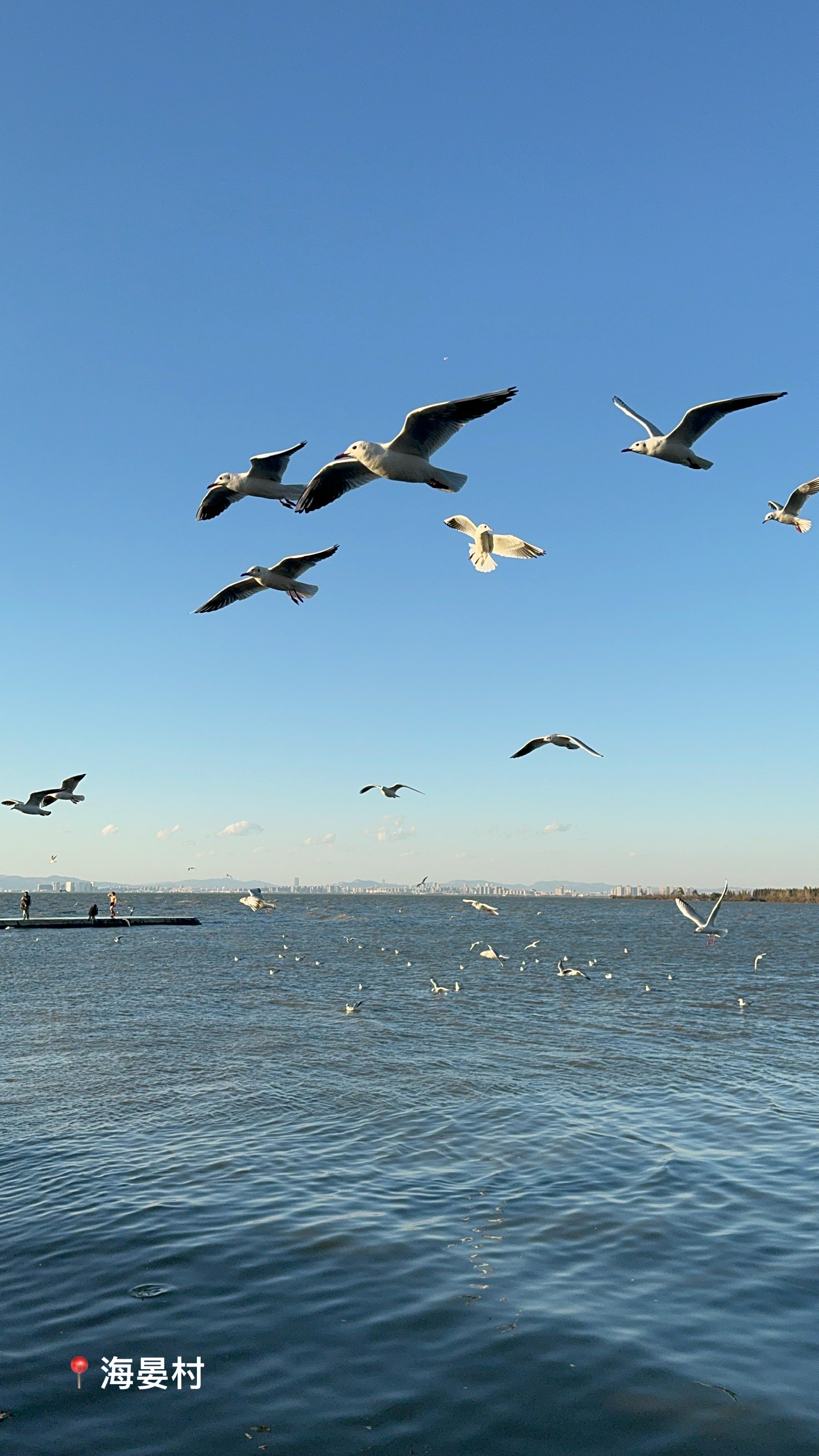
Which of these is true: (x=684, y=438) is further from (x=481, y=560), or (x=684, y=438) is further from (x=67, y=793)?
(x=67, y=793)

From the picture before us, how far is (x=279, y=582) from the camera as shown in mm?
13891

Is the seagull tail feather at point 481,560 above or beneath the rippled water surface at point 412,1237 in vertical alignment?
above

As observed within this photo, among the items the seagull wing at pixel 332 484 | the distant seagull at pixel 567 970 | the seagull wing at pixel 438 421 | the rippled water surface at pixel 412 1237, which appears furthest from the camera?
the distant seagull at pixel 567 970

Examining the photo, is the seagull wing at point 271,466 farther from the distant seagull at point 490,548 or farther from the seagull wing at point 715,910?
the seagull wing at point 715,910

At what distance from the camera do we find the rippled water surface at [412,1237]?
7988mm

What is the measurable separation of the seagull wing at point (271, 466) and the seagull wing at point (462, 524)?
102 inches

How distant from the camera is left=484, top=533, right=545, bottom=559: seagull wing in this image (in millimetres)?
13203

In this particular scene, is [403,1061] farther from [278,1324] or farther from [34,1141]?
[278,1324]

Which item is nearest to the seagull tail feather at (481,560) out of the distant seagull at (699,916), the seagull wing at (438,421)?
the seagull wing at (438,421)

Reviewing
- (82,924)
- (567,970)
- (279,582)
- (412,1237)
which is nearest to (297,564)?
(279,582)

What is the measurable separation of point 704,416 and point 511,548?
3.09 m

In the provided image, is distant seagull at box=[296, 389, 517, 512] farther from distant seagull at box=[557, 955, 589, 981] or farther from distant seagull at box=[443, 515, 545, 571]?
distant seagull at box=[557, 955, 589, 981]

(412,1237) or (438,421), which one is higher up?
(438,421)

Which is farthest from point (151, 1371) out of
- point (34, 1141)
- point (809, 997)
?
point (809, 997)
